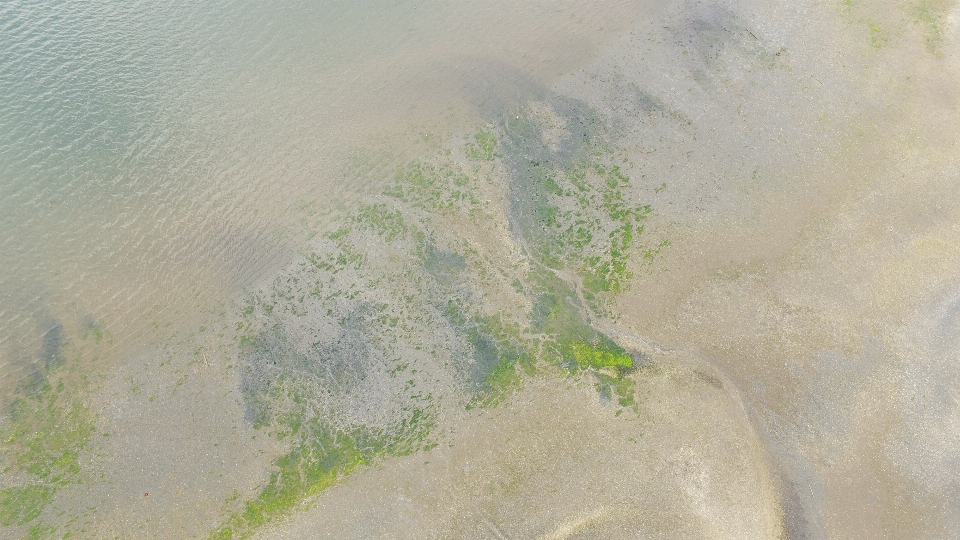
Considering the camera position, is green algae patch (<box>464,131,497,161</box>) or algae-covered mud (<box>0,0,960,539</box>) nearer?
algae-covered mud (<box>0,0,960,539</box>)

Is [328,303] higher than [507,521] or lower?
higher

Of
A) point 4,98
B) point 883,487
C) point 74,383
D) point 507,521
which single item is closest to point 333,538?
point 507,521

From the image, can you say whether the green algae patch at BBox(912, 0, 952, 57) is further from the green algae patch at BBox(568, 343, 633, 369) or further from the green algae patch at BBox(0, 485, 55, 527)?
the green algae patch at BBox(0, 485, 55, 527)

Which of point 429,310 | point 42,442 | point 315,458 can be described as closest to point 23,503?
point 42,442

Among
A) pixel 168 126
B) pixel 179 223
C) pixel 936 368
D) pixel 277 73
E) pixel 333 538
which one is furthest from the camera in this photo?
pixel 277 73

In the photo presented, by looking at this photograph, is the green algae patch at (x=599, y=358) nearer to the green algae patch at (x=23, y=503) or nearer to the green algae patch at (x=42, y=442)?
the green algae patch at (x=42, y=442)

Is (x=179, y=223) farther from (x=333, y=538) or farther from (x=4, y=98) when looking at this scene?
(x=333, y=538)

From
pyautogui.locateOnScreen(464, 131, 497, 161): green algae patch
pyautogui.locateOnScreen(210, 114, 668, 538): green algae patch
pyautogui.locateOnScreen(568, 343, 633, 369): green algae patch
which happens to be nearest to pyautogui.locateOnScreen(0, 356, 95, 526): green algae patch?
pyautogui.locateOnScreen(210, 114, 668, 538): green algae patch

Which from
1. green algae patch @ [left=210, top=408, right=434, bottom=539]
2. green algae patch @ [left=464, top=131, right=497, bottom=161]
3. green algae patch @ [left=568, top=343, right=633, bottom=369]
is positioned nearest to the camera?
green algae patch @ [left=210, top=408, right=434, bottom=539]
